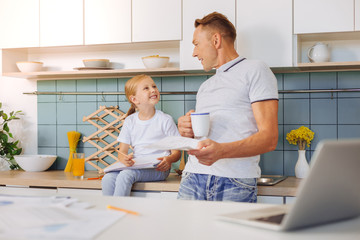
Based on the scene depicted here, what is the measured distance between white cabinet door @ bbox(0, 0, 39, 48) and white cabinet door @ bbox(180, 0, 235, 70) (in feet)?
3.35

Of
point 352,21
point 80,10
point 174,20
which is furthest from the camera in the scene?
point 80,10

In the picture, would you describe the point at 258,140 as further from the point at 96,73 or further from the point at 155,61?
the point at 96,73

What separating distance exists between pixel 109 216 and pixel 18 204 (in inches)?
9.8

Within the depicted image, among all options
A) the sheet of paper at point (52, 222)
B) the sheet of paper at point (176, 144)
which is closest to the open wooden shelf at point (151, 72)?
the sheet of paper at point (176, 144)

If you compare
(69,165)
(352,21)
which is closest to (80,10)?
(69,165)

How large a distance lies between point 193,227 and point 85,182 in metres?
1.81

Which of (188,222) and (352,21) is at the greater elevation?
(352,21)

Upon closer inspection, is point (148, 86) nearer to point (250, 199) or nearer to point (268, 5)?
point (268, 5)

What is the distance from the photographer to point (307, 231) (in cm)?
76

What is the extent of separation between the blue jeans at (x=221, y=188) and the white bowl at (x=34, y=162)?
153 centimetres

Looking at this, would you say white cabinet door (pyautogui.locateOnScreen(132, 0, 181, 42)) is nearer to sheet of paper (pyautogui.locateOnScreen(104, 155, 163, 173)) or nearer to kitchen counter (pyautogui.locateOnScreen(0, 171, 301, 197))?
sheet of paper (pyautogui.locateOnScreen(104, 155, 163, 173))

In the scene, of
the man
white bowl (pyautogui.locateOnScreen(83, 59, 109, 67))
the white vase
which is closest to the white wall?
white bowl (pyautogui.locateOnScreen(83, 59, 109, 67))

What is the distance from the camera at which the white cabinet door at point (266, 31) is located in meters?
2.41

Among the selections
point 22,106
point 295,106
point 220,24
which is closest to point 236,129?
point 220,24
